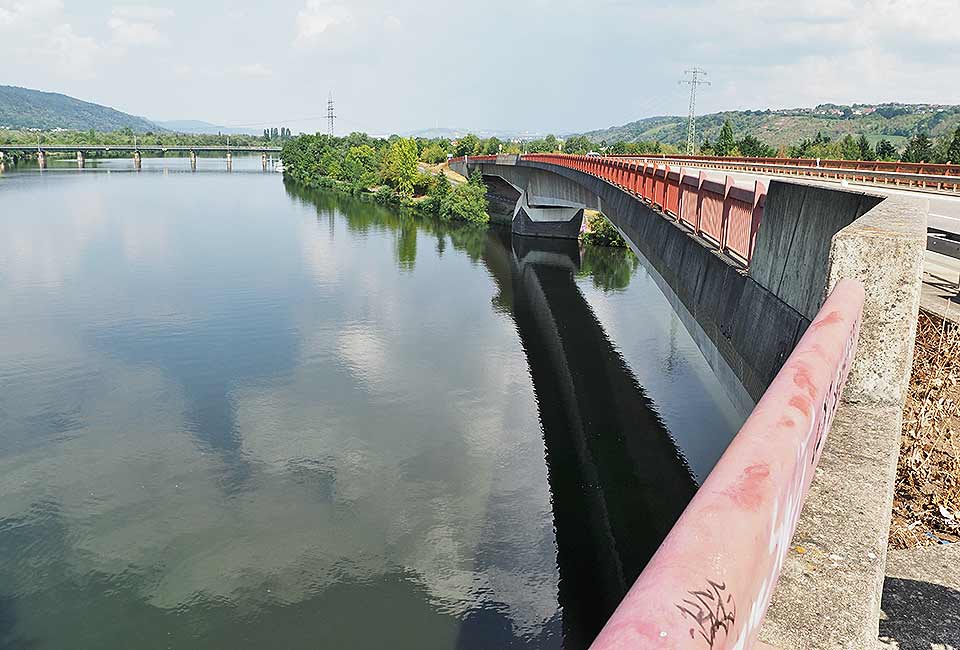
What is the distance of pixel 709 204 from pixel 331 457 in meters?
10.1

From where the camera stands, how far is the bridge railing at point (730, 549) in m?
1.30

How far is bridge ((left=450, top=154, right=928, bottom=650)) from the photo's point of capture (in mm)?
1478

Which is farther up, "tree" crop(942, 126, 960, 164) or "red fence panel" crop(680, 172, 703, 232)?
"tree" crop(942, 126, 960, 164)

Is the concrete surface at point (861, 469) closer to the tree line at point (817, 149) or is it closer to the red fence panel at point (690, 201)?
the red fence panel at point (690, 201)

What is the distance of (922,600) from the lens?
4.33 m

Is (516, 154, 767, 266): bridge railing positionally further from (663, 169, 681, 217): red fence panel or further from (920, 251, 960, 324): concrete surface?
(920, 251, 960, 324): concrete surface

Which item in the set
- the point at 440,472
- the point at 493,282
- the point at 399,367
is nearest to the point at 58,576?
the point at 440,472

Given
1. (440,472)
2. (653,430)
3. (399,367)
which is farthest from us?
(399,367)

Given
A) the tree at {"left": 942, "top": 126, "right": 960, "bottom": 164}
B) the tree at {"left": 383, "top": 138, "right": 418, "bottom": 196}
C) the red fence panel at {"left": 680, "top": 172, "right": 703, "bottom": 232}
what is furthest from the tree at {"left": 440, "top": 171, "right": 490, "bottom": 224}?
the red fence panel at {"left": 680, "top": 172, "right": 703, "bottom": 232}

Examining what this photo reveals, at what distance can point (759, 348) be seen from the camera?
8.55m

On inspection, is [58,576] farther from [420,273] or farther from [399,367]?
[420,273]

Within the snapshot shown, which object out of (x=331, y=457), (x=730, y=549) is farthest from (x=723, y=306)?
(x=331, y=457)

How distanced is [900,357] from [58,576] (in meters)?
13.7

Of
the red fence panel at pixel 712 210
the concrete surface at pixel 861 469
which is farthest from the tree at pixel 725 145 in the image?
the concrete surface at pixel 861 469
